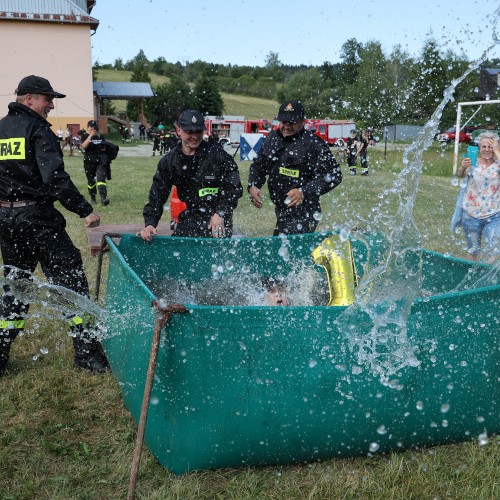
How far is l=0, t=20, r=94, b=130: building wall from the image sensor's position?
38344mm

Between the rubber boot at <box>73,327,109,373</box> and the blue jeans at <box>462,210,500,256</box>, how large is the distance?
12.9ft

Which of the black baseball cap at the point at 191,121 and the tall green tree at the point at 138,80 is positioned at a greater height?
the tall green tree at the point at 138,80

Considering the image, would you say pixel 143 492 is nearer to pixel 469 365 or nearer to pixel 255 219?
pixel 469 365

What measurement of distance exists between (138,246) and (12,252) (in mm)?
1059

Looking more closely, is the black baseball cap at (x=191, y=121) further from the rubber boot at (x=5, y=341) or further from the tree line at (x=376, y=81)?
the tree line at (x=376, y=81)

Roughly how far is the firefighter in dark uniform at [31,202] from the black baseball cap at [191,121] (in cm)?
107

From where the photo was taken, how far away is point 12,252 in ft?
13.8

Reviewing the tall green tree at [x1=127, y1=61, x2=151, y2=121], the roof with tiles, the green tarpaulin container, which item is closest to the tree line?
the green tarpaulin container

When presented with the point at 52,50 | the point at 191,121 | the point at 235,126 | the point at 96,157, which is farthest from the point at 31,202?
the point at 52,50

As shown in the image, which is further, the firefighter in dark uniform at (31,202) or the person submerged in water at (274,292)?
the person submerged in water at (274,292)

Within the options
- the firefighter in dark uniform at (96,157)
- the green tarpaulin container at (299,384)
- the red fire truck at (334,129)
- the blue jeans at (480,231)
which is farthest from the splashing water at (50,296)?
the red fire truck at (334,129)

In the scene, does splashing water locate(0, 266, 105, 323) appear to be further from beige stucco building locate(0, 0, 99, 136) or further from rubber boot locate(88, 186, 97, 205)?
beige stucco building locate(0, 0, 99, 136)

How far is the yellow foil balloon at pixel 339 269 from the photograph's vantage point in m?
3.97

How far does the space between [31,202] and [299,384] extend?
7.74 feet
